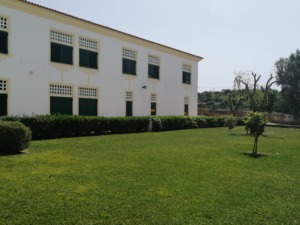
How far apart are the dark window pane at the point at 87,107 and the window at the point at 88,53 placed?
2.25 meters

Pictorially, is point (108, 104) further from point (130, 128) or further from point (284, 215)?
point (284, 215)

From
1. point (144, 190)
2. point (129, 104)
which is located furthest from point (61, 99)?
point (144, 190)

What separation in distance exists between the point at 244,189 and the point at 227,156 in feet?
14.9

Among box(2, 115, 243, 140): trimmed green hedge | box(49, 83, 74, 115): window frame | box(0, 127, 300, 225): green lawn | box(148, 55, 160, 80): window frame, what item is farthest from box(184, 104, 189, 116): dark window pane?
box(0, 127, 300, 225): green lawn

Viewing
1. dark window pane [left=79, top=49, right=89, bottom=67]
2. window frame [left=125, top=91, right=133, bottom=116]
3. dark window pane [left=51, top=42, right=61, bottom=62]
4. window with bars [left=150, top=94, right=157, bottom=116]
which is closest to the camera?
dark window pane [left=51, top=42, right=61, bottom=62]

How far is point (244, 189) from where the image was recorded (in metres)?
6.61

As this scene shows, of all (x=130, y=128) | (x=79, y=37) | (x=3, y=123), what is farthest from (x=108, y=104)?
(x=3, y=123)

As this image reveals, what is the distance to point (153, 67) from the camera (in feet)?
87.9

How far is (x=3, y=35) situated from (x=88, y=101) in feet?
21.7

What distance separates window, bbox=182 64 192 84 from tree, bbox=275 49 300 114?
19674 millimetres

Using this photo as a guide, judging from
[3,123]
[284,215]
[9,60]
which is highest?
[9,60]

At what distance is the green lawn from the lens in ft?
15.8

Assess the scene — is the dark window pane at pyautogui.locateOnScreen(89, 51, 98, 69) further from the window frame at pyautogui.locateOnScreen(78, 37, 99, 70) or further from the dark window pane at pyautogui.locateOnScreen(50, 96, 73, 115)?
the dark window pane at pyautogui.locateOnScreen(50, 96, 73, 115)

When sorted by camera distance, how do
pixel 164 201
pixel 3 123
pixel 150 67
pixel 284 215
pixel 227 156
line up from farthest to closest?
pixel 150 67, pixel 227 156, pixel 3 123, pixel 164 201, pixel 284 215
